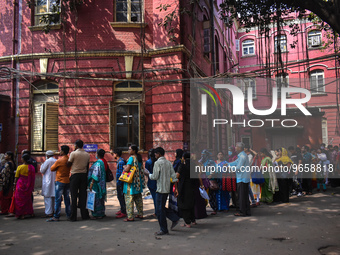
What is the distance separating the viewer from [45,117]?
12484mm

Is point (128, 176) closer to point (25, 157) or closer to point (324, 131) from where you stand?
point (25, 157)

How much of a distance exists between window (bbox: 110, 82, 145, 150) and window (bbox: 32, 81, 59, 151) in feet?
8.11

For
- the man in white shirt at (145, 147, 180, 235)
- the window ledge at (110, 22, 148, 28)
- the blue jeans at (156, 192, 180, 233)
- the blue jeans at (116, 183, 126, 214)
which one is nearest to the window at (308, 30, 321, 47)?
the window ledge at (110, 22, 148, 28)

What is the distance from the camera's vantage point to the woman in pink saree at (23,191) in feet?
24.8

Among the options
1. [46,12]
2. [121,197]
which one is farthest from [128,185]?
[46,12]

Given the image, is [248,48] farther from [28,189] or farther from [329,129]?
[28,189]

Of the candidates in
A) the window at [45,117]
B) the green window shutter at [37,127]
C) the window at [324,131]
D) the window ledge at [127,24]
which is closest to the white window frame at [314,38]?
the window at [324,131]

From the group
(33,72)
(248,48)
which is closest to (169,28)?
(33,72)

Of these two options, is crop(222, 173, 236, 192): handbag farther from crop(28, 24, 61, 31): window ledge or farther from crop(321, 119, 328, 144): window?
crop(28, 24, 61, 31): window ledge

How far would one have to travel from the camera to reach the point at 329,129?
38.1 feet

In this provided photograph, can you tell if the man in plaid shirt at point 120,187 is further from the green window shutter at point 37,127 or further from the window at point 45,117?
the green window shutter at point 37,127

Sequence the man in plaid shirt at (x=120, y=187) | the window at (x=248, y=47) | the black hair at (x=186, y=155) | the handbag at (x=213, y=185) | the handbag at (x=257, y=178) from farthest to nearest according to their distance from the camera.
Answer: the window at (x=248, y=47) < the handbag at (x=257, y=178) < the handbag at (x=213, y=185) < the man in plaid shirt at (x=120, y=187) < the black hair at (x=186, y=155)

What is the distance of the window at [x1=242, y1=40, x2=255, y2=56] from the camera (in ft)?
99.5

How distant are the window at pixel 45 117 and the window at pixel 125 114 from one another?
247 centimetres
